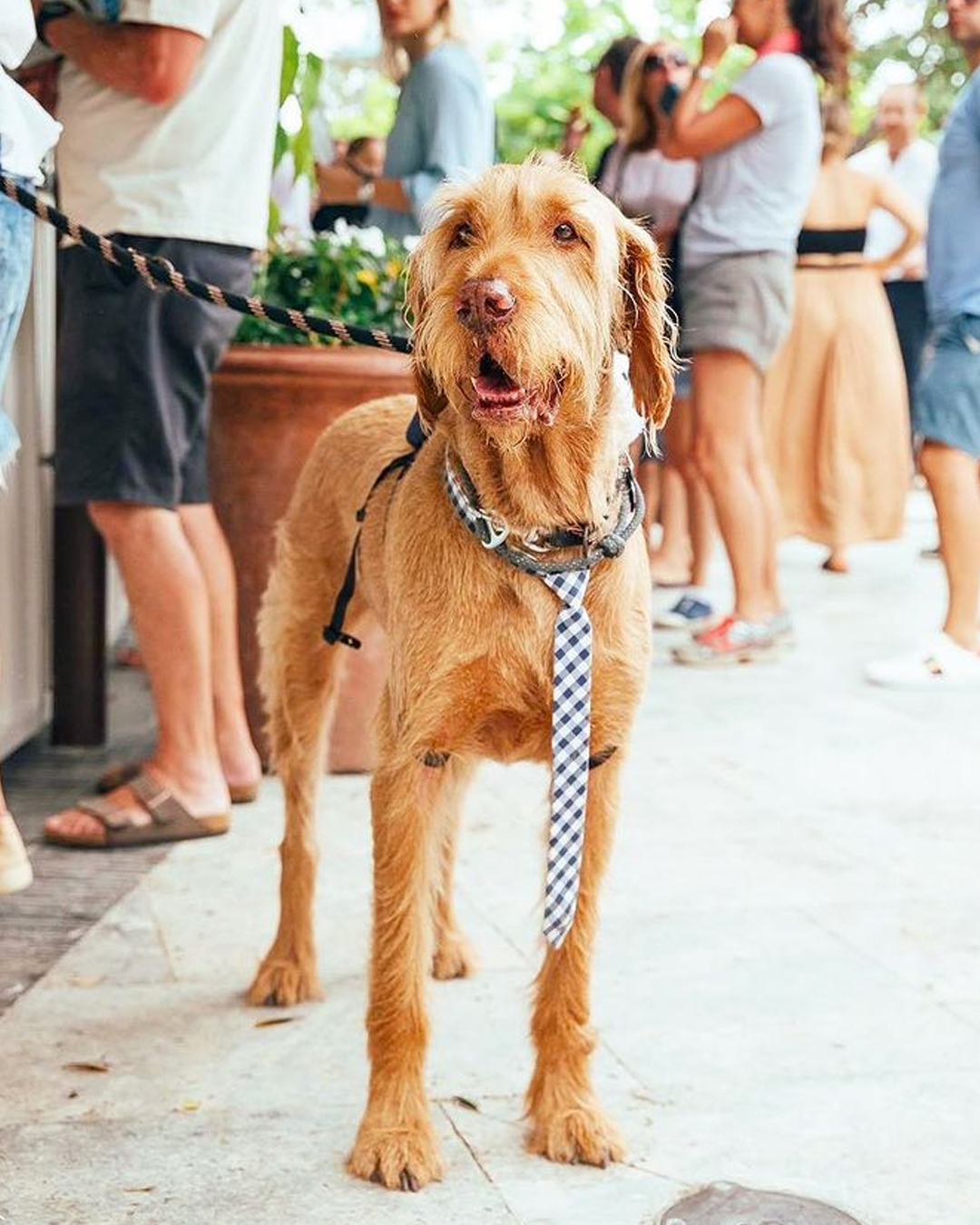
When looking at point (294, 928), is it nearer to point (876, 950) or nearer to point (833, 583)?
point (876, 950)

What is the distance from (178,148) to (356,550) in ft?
4.86

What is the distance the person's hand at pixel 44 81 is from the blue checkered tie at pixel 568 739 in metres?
2.42

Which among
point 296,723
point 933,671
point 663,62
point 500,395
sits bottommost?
point 933,671

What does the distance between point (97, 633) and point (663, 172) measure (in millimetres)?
3890

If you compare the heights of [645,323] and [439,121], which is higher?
[439,121]

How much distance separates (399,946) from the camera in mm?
2783

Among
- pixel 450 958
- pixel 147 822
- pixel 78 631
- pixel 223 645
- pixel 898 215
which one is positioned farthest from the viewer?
pixel 898 215

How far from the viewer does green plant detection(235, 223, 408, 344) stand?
5059mm

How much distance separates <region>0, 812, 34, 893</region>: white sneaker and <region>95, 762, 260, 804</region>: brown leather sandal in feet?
5.25

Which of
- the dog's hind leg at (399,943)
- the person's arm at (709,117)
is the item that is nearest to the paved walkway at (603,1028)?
the dog's hind leg at (399,943)

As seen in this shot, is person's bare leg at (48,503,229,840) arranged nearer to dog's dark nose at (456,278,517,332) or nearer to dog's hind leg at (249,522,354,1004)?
dog's hind leg at (249,522,354,1004)

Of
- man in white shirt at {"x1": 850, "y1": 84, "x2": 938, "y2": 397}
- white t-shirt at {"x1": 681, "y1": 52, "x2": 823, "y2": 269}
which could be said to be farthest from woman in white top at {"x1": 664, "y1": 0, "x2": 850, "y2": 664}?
man in white shirt at {"x1": 850, "y1": 84, "x2": 938, "y2": 397}

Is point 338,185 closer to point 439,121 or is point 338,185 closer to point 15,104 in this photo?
point 439,121

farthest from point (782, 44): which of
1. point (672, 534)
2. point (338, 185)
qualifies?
point (338, 185)
